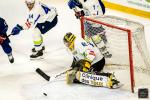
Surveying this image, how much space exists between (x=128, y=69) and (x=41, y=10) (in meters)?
1.17

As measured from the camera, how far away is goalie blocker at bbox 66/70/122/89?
3.51m

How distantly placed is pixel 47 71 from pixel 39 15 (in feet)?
2.02

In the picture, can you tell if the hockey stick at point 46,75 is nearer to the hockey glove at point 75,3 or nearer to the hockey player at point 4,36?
the hockey player at point 4,36

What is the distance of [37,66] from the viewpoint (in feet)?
14.0

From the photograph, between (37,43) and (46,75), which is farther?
Answer: (37,43)

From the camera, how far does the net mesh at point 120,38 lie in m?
3.56

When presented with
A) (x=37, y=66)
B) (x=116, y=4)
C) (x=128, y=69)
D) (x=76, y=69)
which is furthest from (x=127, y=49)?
(x=116, y=4)

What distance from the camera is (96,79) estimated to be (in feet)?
11.7

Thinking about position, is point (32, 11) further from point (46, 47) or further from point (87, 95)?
point (87, 95)

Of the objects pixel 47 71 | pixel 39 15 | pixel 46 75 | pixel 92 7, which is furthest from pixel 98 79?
pixel 39 15

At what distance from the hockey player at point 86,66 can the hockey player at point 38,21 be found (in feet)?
2.07

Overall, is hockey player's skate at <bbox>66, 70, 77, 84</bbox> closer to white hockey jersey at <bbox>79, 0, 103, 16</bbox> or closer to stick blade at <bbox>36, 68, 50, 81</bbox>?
stick blade at <bbox>36, 68, 50, 81</bbox>

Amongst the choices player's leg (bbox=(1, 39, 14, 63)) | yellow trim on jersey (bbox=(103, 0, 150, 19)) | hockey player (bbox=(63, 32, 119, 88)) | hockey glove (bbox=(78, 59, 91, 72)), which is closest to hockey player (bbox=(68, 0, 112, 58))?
hockey player (bbox=(63, 32, 119, 88))

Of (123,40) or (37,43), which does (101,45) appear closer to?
(123,40)
